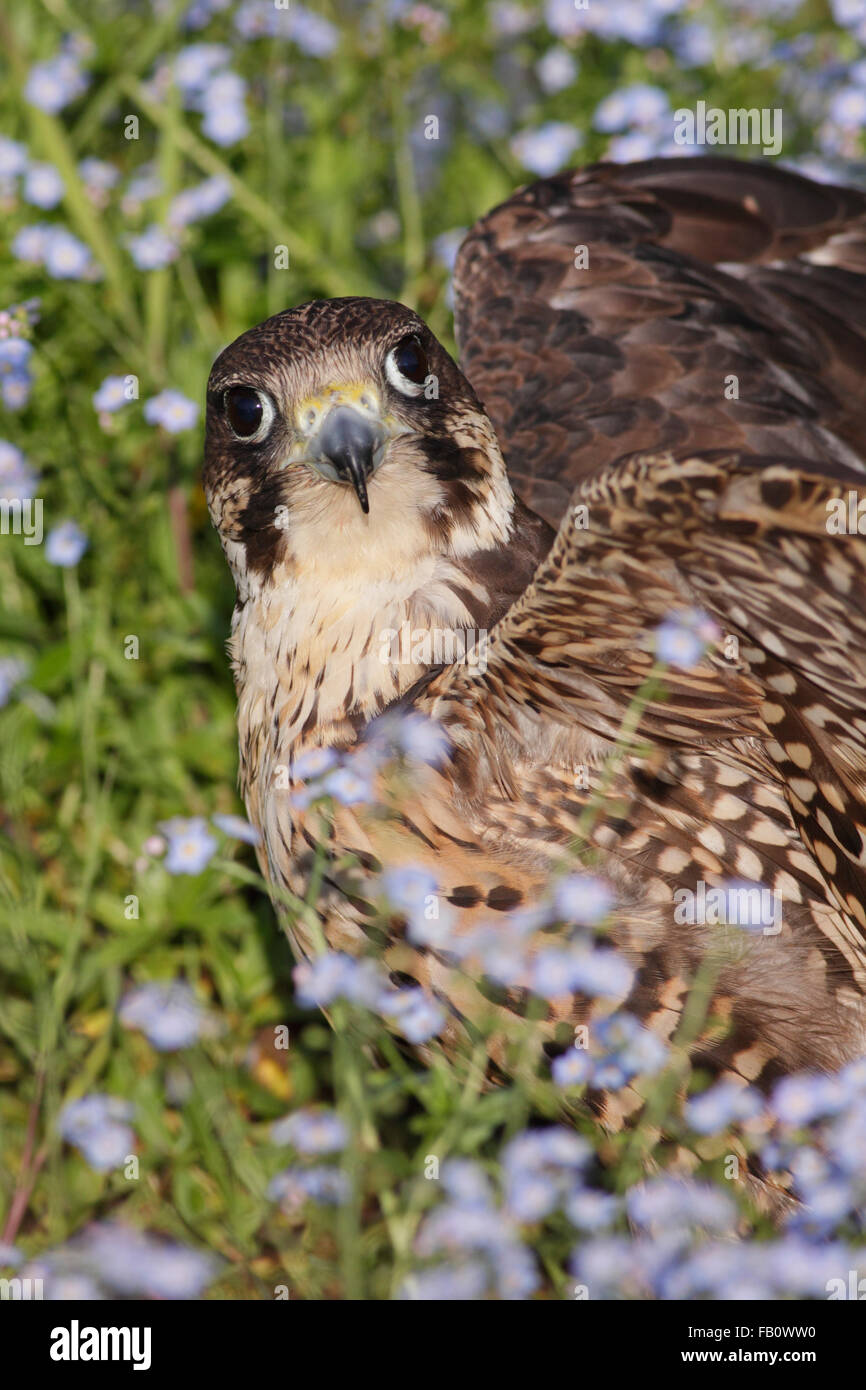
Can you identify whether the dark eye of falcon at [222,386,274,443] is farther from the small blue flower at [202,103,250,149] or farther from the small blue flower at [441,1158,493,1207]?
the small blue flower at [202,103,250,149]

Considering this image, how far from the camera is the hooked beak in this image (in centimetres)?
307

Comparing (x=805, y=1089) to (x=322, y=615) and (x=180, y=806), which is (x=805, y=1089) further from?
(x=180, y=806)

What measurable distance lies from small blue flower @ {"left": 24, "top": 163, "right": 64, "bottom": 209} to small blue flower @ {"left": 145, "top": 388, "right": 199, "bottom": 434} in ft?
3.46

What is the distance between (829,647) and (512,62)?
411cm

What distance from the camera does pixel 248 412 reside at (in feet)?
11.1

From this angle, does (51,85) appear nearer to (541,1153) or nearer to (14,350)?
(14,350)

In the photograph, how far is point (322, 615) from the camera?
136 inches

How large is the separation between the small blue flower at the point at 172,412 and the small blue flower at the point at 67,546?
1.25 ft

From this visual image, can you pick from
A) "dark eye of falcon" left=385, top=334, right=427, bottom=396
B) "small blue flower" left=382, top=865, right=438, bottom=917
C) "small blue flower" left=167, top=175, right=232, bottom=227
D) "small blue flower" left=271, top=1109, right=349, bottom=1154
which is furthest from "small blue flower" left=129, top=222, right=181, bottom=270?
"small blue flower" left=271, top=1109, right=349, bottom=1154

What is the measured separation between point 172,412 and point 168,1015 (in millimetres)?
1796

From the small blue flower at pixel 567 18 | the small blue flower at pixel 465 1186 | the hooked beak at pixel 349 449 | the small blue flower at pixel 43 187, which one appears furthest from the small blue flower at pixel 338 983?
the small blue flower at pixel 567 18

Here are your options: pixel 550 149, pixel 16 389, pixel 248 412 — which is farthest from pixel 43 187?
pixel 248 412

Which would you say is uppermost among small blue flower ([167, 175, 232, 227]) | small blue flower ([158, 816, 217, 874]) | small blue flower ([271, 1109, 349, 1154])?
small blue flower ([167, 175, 232, 227])

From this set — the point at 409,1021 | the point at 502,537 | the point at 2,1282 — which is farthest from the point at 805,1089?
the point at 2,1282
